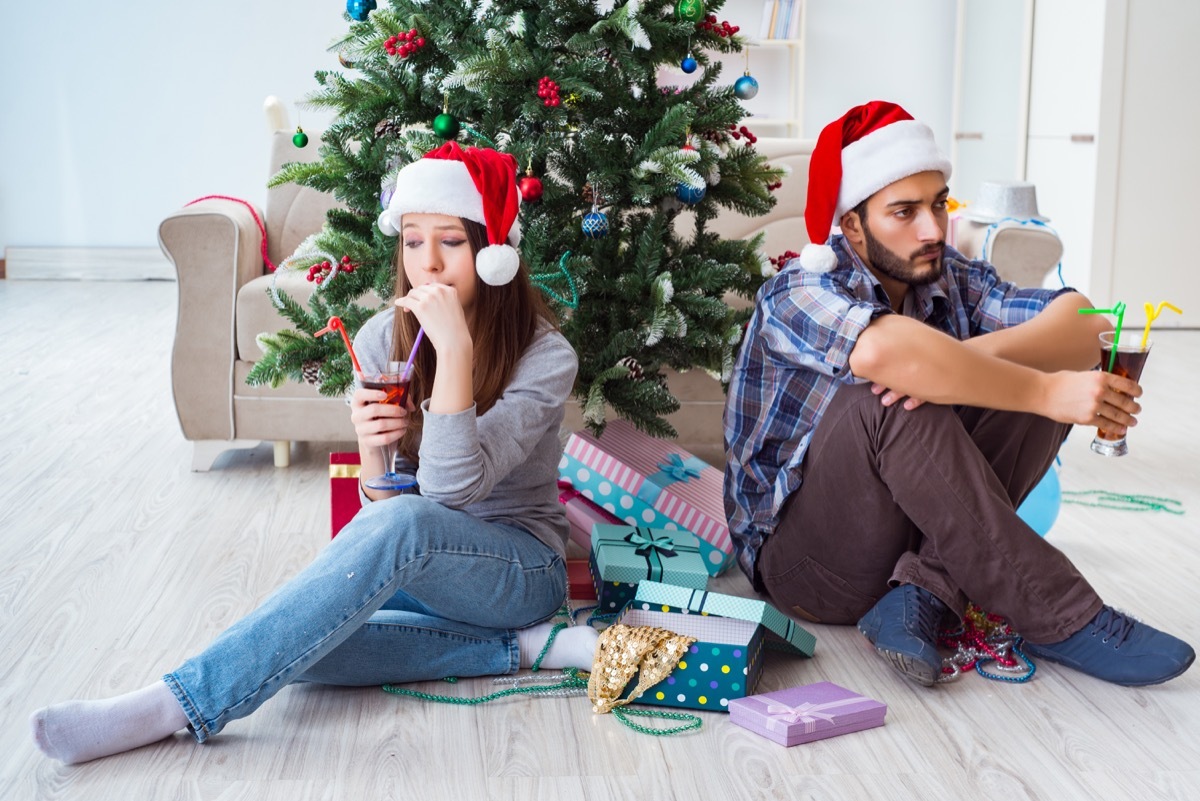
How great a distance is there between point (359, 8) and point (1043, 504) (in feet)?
5.77

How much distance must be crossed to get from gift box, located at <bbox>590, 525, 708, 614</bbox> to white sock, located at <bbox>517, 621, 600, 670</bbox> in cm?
17

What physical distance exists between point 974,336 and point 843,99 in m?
5.28

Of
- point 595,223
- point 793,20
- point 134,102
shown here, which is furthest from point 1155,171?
point 134,102

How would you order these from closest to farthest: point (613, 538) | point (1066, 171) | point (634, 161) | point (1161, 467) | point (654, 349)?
point (613, 538) → point (634, 161) → point (654, 349) → point (1161, 467) → point (1066, 171)

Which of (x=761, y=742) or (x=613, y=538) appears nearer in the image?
(x=761, y=742)

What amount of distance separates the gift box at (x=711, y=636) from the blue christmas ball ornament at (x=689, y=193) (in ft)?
2.79

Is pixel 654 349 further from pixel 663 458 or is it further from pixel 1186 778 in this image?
pixel 1186 778

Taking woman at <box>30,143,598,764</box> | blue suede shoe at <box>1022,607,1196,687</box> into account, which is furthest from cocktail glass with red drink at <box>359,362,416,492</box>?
blue suede shoe at <box>1022,607,1196,687</box>

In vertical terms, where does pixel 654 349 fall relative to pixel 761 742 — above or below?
above

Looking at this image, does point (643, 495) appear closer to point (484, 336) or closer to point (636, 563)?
point (636, 563)

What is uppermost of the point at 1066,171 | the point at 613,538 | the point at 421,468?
the point at 1066,171

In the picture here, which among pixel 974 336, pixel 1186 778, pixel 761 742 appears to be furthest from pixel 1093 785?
pixel 974 336

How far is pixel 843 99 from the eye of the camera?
23.8ft

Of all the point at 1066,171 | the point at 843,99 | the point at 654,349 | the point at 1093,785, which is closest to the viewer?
the point at 1093,785
